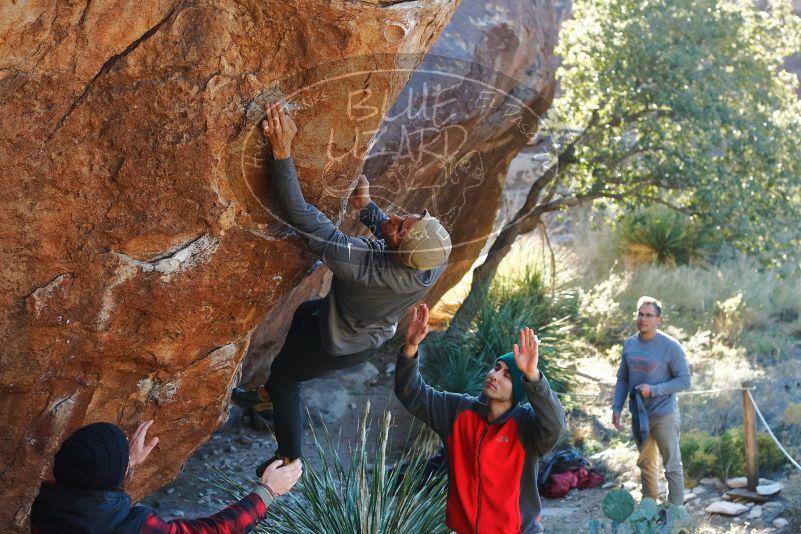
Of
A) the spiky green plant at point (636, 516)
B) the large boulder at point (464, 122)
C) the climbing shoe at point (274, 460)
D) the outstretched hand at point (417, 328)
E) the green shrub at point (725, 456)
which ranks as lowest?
the green shrub at point (725, 456)

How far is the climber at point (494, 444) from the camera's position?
443 cm

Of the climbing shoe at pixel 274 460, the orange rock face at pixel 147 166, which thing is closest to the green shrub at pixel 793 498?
the climbing shoe at pixel 274 460

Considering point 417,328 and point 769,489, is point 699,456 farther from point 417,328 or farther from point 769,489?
point 417,328

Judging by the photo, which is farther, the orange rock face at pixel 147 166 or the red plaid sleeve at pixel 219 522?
the orange rock face at pixel 147 166

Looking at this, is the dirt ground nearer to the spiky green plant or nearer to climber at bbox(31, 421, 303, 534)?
the spiky green plant

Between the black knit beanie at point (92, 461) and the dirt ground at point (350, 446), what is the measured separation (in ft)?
7.44

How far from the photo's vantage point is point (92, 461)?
3.24 m

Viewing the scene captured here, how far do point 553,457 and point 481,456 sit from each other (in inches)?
170

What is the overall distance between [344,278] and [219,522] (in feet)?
4.47

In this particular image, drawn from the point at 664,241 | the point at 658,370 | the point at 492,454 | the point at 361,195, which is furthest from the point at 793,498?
the point at 664,241

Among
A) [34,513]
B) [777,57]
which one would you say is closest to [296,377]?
[34,513]

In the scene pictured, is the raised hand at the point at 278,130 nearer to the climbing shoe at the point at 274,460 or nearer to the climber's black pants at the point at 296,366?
the climber's black pants at the point at 296,366

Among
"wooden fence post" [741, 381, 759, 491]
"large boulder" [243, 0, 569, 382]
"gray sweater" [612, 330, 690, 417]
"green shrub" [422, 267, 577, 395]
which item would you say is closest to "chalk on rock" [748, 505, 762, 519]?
"wooden fence post" [741, 381, 759, 491]

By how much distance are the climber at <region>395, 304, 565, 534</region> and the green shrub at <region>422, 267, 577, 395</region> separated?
5.25 meters
